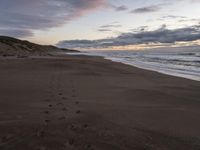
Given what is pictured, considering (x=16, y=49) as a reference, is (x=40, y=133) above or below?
above

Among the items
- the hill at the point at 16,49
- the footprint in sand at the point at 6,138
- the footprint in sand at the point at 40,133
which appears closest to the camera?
the footprint in sand at the point at 6,138

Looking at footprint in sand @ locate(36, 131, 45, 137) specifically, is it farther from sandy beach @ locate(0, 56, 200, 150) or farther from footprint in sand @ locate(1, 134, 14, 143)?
footprint in sand @ locate(1, 134, 14, 143)

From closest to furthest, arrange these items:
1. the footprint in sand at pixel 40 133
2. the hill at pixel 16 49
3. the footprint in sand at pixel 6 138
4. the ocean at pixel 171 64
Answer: the footprint in sand at pixel 6 138
the footprint in sand at pixel 40 133
the ocean at pixel 171 64
the hill at pixel 16 49

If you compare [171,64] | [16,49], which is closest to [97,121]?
[171,64]

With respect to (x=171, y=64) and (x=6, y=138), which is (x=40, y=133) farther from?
(x=171, y=64)

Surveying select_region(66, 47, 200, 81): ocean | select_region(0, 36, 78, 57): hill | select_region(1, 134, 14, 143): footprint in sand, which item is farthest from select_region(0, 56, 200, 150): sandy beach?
select_region(0, 36, 78, 57): hill

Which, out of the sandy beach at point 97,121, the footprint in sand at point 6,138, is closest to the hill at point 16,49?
the sandy beach at point 97,121

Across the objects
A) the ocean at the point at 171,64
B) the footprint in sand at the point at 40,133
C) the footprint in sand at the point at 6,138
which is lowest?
the ocean at the point at 171,64

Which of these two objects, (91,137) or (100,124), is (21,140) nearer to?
(91,137)

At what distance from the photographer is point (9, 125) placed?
458 cm

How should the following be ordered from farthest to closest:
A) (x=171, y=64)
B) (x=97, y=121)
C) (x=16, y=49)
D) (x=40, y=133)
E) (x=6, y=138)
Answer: (x=16, y=49), (x=171, y=64), (x=97, y=121), (x=40, y=133), (x=6, y=138)

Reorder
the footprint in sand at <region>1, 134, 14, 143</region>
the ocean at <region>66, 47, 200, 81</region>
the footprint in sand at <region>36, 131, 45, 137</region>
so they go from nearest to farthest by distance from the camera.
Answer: the footprint in sand at <region>1, 134, 14, 143</region> → the footprint in sand at <region>36, 131, 45, 137</region> → the ocean at <region>66, 47, 200, 81</region>

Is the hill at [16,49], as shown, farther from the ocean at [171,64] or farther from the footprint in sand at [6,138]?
the footprint in sand at [6,138]

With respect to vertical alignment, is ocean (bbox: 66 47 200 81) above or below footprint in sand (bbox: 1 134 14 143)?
below
